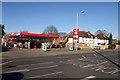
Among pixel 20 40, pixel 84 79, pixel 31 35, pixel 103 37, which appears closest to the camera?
pixel 84 79

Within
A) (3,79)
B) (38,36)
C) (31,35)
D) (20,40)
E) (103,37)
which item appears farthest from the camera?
(103,37)

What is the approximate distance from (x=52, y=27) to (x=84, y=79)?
110424 mm

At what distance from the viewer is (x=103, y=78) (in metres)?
12.9

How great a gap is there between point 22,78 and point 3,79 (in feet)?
3.24

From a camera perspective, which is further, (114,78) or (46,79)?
(114,78)

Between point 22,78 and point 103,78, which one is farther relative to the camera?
point 103,78

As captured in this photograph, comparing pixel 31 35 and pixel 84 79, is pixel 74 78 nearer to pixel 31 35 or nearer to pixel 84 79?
pixel 84 79

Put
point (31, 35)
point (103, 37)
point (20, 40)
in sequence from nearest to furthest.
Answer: point (31, 35), point (20, 40), point (103, 37)

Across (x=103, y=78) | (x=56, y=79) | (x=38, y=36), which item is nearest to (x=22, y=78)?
(x=56, y=79)

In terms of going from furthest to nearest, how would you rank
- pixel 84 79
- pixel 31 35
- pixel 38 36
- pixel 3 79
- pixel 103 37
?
pixel 103 37, pixel 38 36, pixel 31 35, pixel 84 79, pixel 3 79

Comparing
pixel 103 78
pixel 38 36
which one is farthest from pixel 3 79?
pixel 38 36

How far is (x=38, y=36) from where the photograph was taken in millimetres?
61812

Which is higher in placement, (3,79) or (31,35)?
(31,35)

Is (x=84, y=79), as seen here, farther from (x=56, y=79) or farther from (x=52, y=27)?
(x=52, y=27)
